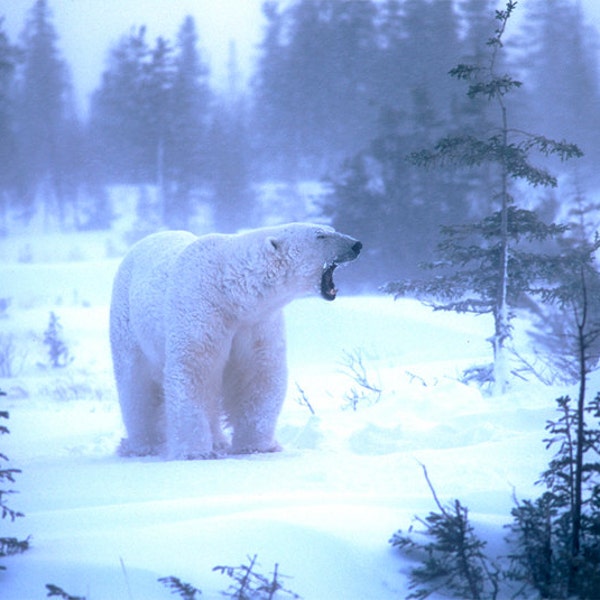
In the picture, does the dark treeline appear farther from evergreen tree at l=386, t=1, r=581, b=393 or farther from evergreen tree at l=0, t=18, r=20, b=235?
evergreen tree at l=386, t=1, r=581, b=393

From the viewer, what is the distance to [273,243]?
402 cm

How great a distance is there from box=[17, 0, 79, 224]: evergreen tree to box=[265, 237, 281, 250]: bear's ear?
41.2ft

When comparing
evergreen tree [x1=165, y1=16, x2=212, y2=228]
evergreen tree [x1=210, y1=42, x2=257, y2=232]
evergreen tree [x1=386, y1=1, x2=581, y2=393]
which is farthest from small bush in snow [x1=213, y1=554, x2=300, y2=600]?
evergreen tree [x1=165, y1=16, x2=212, y2=228]

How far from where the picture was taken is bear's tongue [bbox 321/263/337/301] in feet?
13.0

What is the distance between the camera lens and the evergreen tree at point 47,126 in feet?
52.4

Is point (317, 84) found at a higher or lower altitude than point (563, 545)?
higher

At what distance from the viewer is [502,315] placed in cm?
600

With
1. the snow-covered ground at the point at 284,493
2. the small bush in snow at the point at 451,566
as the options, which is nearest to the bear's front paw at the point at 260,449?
the snow-covered ground at the point at 284,493

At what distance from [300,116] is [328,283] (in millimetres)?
→ 11913

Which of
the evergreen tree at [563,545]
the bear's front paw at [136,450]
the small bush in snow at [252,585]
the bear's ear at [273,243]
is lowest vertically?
the bear's front paw at [136,450]

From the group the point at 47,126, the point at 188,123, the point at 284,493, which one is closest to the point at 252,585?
the point at 284,493

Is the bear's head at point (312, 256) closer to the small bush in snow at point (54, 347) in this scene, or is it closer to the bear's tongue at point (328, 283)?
the bear's tongue at point (328, 283)

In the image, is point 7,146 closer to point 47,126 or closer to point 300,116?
point 47,126

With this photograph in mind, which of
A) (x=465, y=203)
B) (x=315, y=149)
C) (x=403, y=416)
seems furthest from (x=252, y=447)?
(x=315, y=149)
